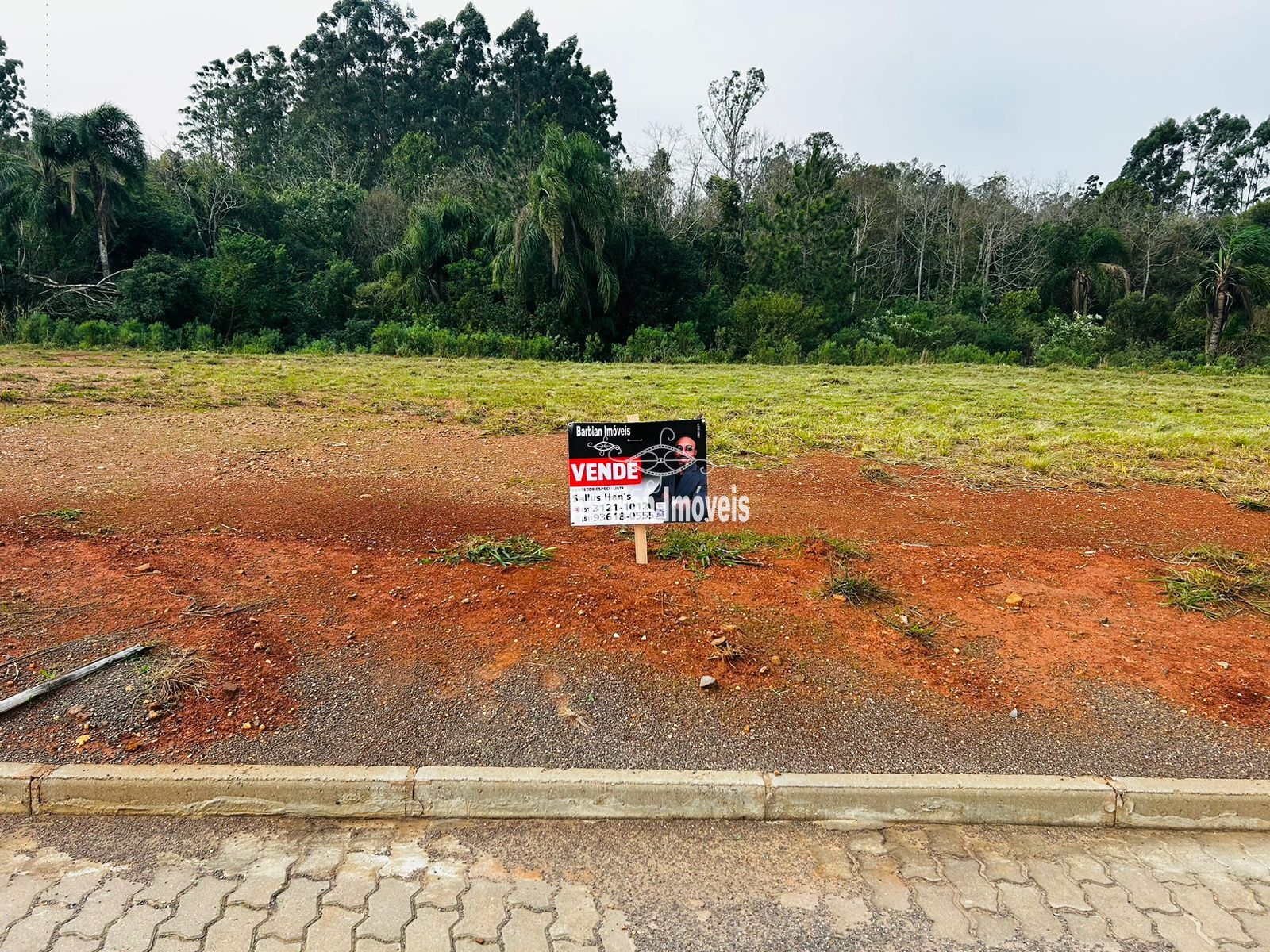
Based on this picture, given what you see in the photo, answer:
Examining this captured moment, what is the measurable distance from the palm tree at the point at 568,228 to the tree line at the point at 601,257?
74mm

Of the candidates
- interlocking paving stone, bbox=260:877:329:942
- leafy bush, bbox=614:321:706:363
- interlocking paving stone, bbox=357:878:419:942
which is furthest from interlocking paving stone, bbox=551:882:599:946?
leafy bush, bbox=614:321:706:363

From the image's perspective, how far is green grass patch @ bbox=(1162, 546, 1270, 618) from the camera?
4.39 m

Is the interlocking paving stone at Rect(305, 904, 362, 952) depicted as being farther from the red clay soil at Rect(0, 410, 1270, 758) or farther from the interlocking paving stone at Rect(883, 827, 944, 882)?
the interlocking paving stone at Rect(883, 827, 944, 882)

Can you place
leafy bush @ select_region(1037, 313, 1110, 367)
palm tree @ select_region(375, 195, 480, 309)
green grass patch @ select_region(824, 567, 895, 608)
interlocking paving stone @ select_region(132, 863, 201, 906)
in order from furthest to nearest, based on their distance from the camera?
palm tree @ select_region(375, 195, 480, 309) < leafy bush @ select_region(1037, 313, 1110, 367) < green grass patch @ select_region(824, 567, 895, 608) < interlocking paving stone @ select_region(132, 863, 201, 906)

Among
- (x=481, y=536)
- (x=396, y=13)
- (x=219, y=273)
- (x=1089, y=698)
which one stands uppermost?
(x=396, y=13)

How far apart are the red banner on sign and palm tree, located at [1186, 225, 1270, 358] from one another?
2854 cm

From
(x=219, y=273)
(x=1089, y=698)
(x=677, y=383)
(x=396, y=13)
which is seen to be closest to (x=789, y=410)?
(x=677, y=383)

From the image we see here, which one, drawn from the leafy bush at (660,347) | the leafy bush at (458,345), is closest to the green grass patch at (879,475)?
the leafy bush at (660,347)

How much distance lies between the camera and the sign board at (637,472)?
14.7 ft

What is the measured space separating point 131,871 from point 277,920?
615 mm

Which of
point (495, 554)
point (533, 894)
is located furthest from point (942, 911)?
point (495, 554)

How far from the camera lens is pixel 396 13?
Answer: 50.9m

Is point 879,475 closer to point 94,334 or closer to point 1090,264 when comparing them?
point 94,334

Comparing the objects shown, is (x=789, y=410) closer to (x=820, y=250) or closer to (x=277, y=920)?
(x=277, y=920)
